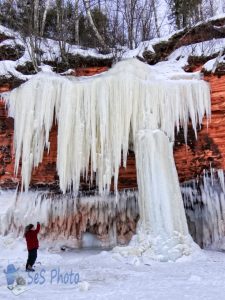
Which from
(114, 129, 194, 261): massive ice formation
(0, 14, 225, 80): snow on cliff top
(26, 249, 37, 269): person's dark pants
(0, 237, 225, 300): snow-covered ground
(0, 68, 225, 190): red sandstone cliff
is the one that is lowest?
(0, 237, 225, 300): snow-covered ground

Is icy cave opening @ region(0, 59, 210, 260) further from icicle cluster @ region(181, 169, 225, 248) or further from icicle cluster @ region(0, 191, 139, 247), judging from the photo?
icicle cluster @ region(181, 169, 225, 248)

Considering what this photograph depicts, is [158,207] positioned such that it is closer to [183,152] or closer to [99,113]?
[183,152]

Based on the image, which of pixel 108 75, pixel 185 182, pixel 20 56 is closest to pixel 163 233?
pixel 185 182

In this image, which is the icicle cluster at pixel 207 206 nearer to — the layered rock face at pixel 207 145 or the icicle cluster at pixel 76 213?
the layered rock face at pixel 207 145

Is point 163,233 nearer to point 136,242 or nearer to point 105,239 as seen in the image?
point 136,242

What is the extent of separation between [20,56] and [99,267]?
7.22m

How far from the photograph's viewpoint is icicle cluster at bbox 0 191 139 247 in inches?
388

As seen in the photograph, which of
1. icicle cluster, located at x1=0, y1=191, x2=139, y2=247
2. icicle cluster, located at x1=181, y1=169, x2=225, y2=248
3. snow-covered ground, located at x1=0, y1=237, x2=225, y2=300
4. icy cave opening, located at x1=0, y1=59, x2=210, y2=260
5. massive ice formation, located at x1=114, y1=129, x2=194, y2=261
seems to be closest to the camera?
snow-covered ground, located at x1=0, y1=237, x2=225, y2=300

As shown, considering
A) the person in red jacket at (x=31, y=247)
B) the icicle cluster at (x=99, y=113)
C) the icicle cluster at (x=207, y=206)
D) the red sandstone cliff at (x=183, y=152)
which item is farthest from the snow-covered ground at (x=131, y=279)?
the red sandstone cliff at (x=183, y=152)

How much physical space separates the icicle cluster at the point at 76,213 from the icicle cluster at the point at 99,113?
107 cm

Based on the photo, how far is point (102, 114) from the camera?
28.6ft

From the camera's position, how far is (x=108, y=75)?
29.5ft

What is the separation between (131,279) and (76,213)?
17.1ft

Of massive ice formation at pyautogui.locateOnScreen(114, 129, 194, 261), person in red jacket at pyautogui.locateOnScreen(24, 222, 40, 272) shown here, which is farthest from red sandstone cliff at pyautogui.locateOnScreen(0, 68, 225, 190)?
person in red jacket at pyautogui.locateOnScreen(24, 222, 40, 272)
